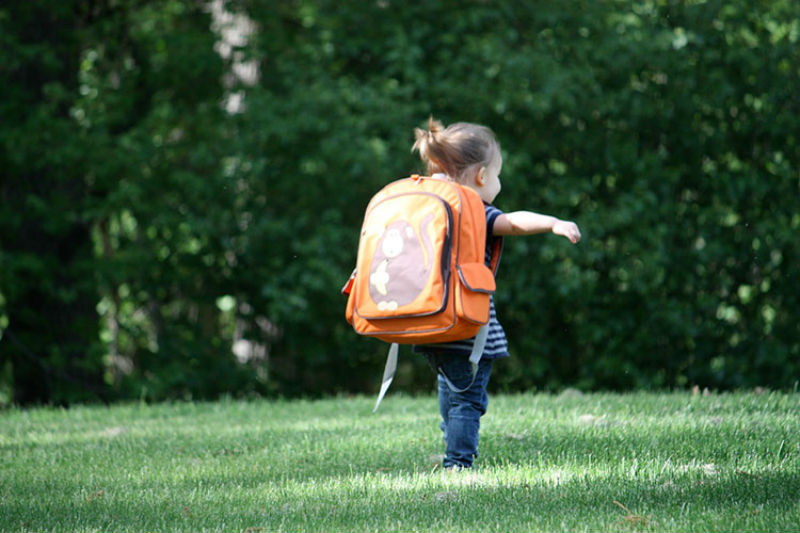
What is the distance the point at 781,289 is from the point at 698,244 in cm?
90

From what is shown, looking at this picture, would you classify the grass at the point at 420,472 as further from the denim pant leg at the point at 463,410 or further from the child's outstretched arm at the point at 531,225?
the child's outstretched arm at the point at 531,225

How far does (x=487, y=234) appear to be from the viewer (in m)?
4.16

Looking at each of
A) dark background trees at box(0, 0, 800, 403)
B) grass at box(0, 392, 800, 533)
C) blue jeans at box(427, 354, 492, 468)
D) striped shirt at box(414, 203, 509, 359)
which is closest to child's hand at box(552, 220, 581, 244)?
striped shirt at box(414, 203, 509, 359)

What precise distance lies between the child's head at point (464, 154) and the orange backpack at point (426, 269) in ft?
0.76

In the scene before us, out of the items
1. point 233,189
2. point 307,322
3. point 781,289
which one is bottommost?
point 307,322

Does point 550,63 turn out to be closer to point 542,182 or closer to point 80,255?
point 542,182

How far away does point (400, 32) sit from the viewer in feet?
31.6

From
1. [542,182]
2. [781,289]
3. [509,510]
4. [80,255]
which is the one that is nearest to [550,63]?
[542,182]

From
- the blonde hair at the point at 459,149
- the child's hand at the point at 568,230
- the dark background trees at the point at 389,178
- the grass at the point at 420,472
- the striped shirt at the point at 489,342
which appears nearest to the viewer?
the grass at the point at 420,472

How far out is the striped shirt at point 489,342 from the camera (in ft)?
13.2

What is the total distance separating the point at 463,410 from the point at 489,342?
0.31 m

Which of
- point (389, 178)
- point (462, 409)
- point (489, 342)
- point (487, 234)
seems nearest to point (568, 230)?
point (487, 234)

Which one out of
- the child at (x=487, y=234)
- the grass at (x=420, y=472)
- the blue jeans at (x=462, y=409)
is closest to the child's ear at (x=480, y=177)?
the child at (x=487, y=234)

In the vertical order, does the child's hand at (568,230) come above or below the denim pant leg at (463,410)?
above
